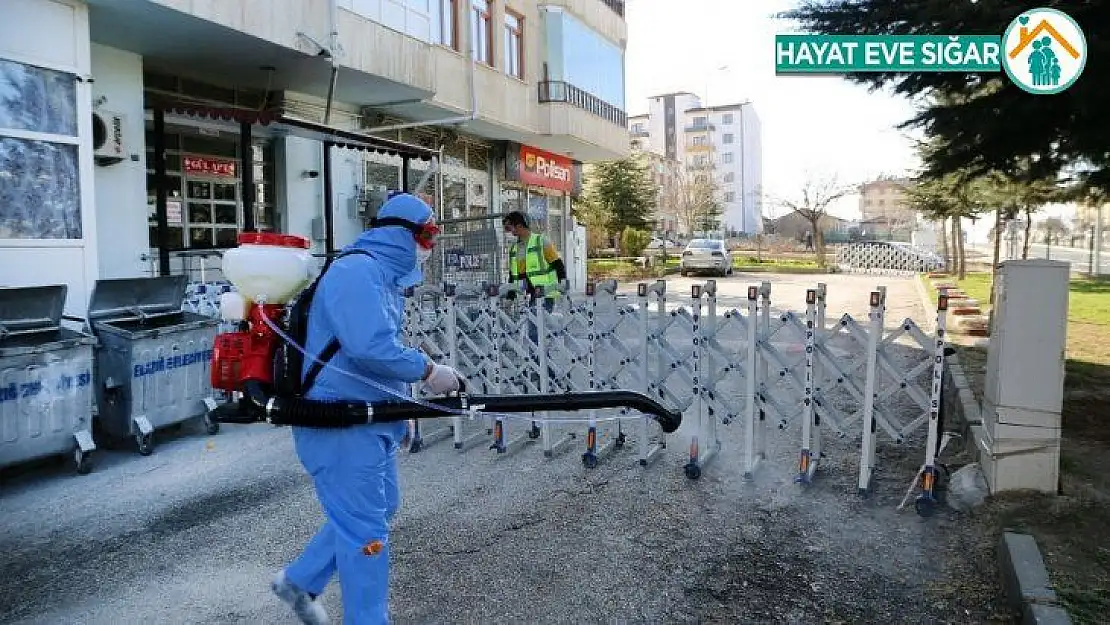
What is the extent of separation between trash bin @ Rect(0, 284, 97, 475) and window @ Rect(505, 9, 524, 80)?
13.7 m

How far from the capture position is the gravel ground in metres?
3.88

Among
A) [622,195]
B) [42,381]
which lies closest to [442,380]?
[42,381]

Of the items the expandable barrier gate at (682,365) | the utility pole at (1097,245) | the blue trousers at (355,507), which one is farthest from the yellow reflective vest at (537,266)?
the utility pole at (1097,245)

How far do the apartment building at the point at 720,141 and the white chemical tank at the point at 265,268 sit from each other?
94591 millimetres

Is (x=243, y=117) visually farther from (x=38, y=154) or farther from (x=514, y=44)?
(x=514, y=44)

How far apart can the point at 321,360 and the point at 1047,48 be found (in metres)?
5.43

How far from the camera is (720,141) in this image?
332 feet

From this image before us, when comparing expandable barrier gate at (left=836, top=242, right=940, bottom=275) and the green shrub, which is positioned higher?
the green shrub

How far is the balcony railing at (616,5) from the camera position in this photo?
24327mm

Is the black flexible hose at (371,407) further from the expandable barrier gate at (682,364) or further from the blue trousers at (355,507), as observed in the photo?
the expandable barrier gate at (682,364)

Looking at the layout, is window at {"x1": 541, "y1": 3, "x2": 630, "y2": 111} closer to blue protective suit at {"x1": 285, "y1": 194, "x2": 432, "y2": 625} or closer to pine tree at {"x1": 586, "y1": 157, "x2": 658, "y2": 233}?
pine tree at {"x1": 586, "y1": 157, "x2": 658, "y2": 233}

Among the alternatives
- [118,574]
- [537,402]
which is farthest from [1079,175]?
[118,574]

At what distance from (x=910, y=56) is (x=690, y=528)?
4418mm

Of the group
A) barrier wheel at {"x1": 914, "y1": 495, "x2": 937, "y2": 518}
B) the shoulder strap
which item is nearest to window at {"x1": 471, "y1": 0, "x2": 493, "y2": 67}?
barrier wheel at {"x1": 914, "y1": 495, "x2": 937, "y2": 518}
